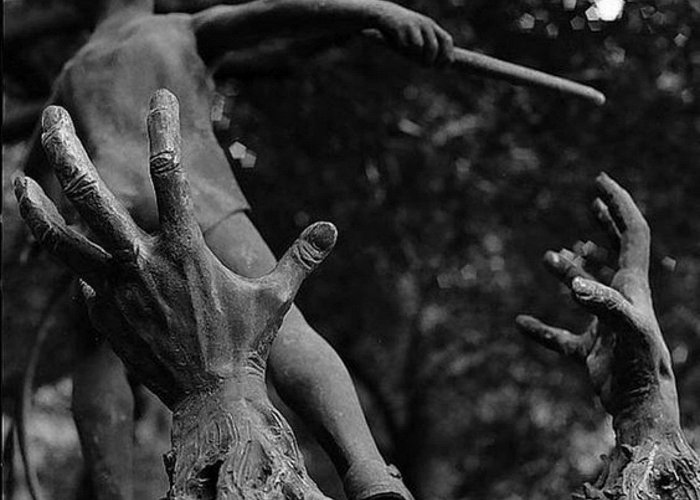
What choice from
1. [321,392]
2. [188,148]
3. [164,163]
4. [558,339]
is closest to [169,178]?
[164,163]

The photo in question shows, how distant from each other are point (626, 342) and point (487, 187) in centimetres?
386

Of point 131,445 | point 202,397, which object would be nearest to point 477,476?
point 131,445

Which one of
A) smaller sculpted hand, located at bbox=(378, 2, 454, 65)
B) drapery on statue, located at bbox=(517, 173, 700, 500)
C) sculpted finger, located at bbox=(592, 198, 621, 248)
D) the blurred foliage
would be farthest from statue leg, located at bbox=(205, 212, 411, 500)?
the blurred foliage

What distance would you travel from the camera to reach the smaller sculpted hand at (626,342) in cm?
323

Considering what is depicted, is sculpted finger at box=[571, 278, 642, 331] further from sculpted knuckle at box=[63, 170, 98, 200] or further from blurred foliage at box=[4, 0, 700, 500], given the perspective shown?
blurred foliage at box=[4, 0, 700, 500]

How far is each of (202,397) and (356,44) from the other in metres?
4.04

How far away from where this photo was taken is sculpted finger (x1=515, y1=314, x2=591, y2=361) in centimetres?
360

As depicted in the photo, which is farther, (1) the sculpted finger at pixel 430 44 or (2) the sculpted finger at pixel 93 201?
(1) the sculpted finger at pixel 430 44

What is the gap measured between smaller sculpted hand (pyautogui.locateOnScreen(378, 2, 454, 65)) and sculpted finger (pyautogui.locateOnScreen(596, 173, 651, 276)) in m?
0.49

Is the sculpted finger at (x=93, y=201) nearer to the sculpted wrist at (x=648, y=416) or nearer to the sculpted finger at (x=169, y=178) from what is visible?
the sculpted finger at (x=169, y=178)

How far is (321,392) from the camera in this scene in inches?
126

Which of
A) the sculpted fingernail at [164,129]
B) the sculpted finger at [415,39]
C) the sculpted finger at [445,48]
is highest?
the sculpted fingernail at [164,129]

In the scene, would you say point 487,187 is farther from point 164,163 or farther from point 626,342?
point 164,163

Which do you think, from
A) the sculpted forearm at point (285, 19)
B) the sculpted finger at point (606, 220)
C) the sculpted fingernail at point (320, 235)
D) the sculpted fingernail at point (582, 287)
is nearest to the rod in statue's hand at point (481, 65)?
the sculpted forearm at point (285, 19)
